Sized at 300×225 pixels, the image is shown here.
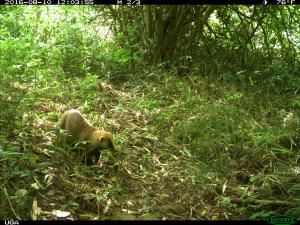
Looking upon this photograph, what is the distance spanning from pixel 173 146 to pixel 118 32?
3.56 m

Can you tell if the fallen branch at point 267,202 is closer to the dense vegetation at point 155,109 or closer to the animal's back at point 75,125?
the dense vegetation at point 155,109

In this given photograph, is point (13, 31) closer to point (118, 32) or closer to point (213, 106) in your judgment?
point (118, 32)

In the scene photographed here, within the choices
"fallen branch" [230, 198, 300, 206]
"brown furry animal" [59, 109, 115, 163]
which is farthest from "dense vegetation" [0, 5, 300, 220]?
"brown furry animal" [59, 109, 115, 163]

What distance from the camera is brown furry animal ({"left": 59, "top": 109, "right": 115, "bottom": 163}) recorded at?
4777 millimetres

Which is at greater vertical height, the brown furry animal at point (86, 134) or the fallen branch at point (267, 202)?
the brown furry animal at point (86, 134)

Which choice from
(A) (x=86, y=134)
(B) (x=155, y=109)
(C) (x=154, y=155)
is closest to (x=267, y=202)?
(C) (x=154, y=155)

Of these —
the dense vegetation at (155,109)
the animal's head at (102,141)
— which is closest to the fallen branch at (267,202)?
the dense vegetation at (155,109)

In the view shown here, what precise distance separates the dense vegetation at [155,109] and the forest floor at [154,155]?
1 centimetres

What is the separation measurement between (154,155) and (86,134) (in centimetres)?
84

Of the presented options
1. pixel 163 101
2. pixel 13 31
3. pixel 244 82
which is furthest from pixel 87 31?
pixel 244 82

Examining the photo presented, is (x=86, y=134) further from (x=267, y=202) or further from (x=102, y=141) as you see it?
(x=267, y=202)

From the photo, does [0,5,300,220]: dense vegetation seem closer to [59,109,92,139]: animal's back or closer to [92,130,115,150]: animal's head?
[92,130,115,150]: animal's head

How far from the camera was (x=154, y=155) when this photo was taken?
5.25 m

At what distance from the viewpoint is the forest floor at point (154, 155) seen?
161 inches
